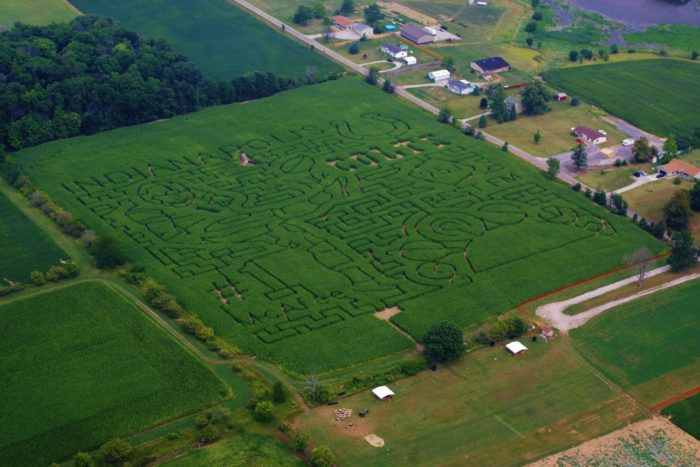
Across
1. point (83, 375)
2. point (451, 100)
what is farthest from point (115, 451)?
point (451, 100)

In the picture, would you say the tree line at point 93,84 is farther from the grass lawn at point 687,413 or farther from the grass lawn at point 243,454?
the grass lawn at point 687,413

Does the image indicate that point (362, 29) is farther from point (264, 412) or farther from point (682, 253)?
point (264, 412)

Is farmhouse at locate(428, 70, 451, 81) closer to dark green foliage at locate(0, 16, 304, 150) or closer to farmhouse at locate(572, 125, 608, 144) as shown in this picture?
dark green foliage at locate(0, 16, 304, 150)

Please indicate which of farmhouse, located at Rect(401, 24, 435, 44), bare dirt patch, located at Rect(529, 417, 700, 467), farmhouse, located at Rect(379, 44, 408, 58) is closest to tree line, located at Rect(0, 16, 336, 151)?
farmhouse, located at Rect(379, 44, 408, 58)

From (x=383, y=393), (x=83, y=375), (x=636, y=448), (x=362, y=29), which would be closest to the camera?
(x=636, y=448)

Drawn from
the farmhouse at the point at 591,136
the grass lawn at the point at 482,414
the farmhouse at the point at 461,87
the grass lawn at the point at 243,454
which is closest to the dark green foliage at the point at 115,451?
the grass lawn at the point at 243,454

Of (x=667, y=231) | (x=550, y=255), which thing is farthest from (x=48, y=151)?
(x=667, y=231)

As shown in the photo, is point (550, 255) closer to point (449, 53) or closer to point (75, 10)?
point (449, 53)
